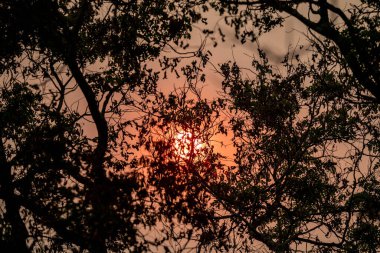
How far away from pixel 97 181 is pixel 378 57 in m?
7.16

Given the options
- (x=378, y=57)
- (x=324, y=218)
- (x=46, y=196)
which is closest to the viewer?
(x=46, y=196)

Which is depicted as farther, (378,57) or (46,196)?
(378,57)

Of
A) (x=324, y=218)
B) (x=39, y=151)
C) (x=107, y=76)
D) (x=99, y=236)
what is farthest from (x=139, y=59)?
(x=324, y=218)

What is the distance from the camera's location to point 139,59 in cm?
1057

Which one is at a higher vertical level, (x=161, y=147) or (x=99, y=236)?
(x=161, y=147)

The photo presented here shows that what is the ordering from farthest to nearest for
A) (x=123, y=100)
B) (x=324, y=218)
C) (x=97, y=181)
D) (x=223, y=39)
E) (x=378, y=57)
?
(x=324, y=218)
(x=123, y=100)
(x=223, y=39)
(x=378, y=57)
(x=97, y=181)

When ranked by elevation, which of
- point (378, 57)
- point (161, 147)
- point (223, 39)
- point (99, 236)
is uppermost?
point (223, 39)

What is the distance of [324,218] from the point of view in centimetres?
1300

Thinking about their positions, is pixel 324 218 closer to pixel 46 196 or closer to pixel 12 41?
pixel 46 196

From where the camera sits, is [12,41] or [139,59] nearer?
[12,41]

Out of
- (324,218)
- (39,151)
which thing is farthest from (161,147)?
(324,218)

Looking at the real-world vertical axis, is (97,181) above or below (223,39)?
below

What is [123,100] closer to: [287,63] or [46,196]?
[46,196]

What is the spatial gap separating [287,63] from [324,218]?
19.9 feet
